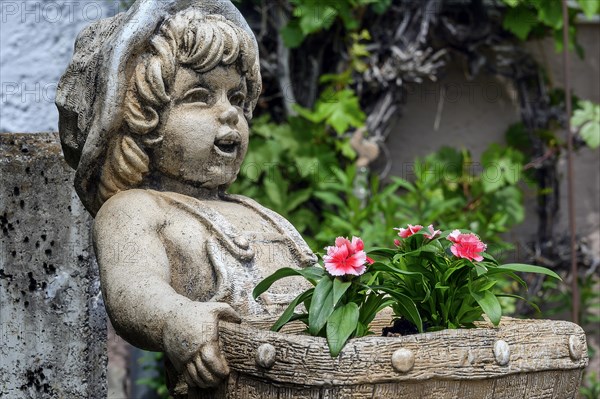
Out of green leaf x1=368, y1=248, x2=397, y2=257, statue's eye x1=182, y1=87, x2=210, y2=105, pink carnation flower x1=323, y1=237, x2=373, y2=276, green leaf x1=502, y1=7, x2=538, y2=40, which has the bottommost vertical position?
green leaf x1=368, y1=248, x2=397, y2=257

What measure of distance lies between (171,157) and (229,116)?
7.5 inches

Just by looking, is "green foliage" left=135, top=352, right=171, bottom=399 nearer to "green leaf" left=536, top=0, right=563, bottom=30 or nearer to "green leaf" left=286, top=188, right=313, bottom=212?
"green leaf" left=286, top=188, right=313, bottom=212

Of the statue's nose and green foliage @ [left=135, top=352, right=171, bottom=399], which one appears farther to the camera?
green foliage @ [left=135, top=352, right=171, bottom=399]

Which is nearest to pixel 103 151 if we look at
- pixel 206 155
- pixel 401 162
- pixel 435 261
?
pixel 206 155

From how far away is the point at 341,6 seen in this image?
5137mm

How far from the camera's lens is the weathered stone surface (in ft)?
11.0

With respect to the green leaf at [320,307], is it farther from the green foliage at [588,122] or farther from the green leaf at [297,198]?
the green foliage at [588,122]

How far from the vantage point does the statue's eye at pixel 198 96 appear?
2.71 meters

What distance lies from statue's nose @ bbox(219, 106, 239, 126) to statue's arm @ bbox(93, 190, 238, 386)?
29 centimetres

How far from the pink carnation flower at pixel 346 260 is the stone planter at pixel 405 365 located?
17 centimetres

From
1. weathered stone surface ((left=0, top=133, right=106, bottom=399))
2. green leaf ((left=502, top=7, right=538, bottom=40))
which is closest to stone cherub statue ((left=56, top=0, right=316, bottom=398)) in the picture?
weathered stone surface ((left=0, top=133, right=106, bottom=399))

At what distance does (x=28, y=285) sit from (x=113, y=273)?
102 centimetres

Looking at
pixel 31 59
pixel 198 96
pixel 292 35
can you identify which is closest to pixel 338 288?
pixel 198 96

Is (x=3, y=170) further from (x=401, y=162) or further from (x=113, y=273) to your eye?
(x=401, y=162)
